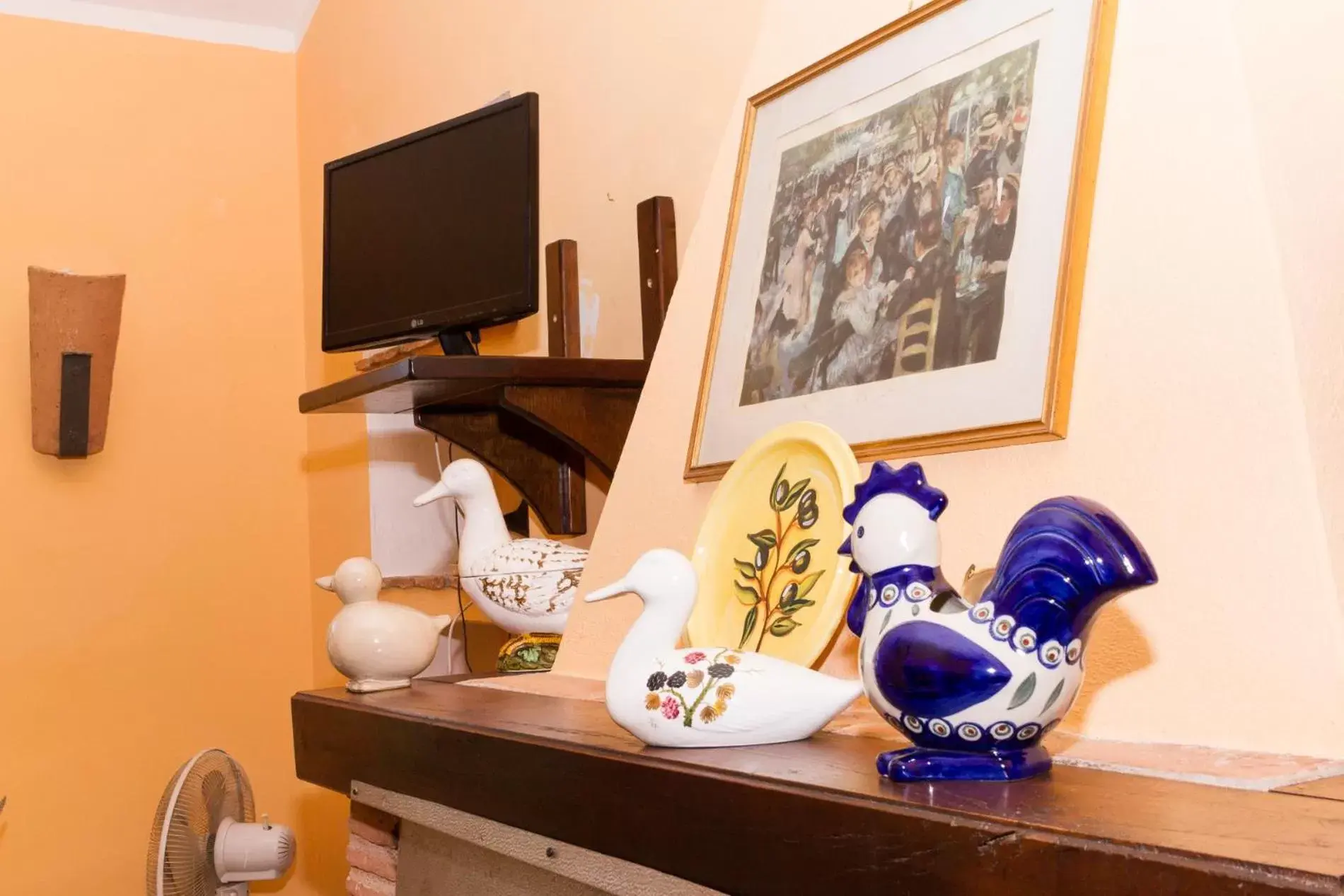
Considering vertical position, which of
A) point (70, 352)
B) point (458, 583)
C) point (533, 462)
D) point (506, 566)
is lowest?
point (458, 583)

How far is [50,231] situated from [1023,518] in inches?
100

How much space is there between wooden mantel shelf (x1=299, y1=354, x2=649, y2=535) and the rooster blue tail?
3.43ft

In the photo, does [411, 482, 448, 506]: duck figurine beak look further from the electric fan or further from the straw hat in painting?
the straw hat in painting

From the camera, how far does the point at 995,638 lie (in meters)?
0.73

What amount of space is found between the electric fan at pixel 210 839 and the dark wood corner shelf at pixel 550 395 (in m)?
0.62

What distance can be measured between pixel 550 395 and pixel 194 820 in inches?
36.0

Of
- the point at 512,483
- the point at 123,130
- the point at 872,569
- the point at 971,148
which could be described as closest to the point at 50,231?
the point at 123,130

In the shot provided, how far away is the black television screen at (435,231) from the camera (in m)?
1.87

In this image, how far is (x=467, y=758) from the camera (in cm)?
112

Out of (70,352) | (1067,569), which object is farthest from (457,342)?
(1067,569)

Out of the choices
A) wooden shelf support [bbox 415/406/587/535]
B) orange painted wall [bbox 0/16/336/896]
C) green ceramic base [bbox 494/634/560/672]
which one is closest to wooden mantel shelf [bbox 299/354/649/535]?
wooden shelf support [bbox 415/406/587/535]

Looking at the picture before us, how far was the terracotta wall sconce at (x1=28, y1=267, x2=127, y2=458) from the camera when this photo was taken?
8.38 ft

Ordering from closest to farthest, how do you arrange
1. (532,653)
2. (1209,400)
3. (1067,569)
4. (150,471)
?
(1067,569), (1209,400), (532,653), (150,471)

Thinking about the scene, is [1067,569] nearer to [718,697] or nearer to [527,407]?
[718,697]
